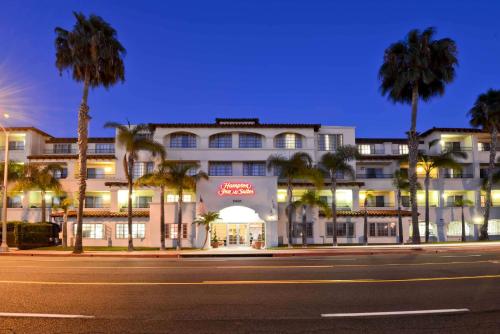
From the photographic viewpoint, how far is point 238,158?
44500 millimetres

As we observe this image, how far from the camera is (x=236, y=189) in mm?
36281

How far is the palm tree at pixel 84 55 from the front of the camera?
31906 mm

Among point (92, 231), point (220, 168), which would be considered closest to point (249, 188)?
point (220, 168)

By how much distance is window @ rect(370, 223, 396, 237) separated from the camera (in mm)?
42125

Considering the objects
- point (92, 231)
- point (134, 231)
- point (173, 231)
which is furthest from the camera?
point (92, 231)

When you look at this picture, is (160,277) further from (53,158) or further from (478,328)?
(53,158)

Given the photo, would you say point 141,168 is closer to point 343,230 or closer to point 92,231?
point 92,231

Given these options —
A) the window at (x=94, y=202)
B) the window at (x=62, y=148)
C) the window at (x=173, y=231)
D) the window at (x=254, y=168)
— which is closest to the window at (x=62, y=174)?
the window at (x=94, y=202)

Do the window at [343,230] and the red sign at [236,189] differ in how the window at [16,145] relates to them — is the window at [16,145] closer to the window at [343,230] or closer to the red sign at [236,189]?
A: the red sign at [236,189]

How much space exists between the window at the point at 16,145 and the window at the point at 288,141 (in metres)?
31.4

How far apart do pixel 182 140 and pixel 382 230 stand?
2324cm

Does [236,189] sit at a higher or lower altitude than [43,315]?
higher

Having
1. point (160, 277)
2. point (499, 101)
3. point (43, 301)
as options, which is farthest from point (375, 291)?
point (499, 101)

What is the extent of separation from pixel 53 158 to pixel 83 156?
18916 mm
